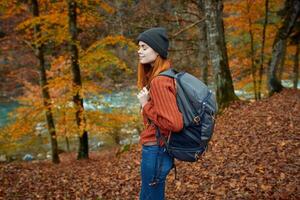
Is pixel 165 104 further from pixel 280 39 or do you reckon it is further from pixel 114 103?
pixel 114 103

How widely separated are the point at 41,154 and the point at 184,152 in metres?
22.3

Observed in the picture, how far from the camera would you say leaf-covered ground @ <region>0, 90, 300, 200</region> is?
20.4 ft

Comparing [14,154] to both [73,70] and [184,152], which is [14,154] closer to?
[73,70]

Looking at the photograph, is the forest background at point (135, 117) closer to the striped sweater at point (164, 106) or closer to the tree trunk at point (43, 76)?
the tree trunk at point (43, 76)

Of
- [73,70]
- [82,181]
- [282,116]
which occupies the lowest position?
Result: [82,181]

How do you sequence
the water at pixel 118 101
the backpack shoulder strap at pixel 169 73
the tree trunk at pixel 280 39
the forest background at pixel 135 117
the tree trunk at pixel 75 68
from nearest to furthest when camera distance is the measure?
1. the backpack shoulder strap at pixel 169 73
2. the forest background at pixel 135 117
3. the tree trunk at pixel 75 68
4. the tree trunk at pixel 280 39
5. the water at pixel 118 101

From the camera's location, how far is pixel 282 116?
10.2 m

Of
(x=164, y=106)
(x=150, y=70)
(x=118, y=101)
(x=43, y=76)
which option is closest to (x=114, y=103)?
(x=118, y=101)

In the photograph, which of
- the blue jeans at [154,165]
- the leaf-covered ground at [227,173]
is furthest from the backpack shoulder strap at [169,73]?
the leaf-covered ground at [227,173]

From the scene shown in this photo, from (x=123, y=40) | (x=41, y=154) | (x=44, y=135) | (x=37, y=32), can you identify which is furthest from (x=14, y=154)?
(x=123, y=40)

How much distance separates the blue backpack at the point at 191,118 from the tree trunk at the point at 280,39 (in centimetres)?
1213

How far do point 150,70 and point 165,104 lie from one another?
51 centimetres

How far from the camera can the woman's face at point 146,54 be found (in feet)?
11.1

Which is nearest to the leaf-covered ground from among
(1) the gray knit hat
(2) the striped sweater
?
(2) the striped sweater
